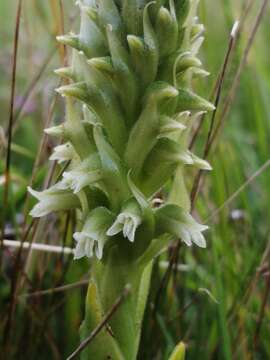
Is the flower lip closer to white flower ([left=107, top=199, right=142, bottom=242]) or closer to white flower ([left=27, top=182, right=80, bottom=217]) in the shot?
white flower ([left=107, top=199, right=142, bottom=242])

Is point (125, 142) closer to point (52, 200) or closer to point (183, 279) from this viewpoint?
point (52, 200)

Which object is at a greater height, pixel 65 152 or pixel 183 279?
pixel 65 152

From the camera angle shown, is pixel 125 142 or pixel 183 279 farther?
pixel 183 279

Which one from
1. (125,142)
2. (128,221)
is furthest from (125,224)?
(125,142)

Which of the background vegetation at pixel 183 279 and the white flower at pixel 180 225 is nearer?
the white flower at pixel 180 225

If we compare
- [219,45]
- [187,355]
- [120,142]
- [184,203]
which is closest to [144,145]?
[120,142]

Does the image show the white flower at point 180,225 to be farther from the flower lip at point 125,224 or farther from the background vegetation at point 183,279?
the background vegetation at point 183,279

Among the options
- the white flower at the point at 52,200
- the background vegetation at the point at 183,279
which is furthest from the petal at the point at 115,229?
the background vegetation at the point at 183,279
